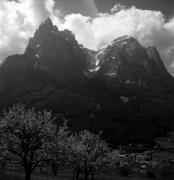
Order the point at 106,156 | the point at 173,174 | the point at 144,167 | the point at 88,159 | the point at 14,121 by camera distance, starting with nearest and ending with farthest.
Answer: the point at 14,121 → the point at 88,159 → the point at 106,156 → the point at 173,174 → the point at 144,167

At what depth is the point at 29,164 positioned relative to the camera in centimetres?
4497

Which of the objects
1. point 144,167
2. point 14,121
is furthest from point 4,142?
point 144,167

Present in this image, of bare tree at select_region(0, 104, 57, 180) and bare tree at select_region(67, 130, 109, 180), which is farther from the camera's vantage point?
bare tree at select_region(67, 130, 109, 180)

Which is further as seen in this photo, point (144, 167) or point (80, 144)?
point (144, 167)

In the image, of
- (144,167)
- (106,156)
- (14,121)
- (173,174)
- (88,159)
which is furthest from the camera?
(144,167)

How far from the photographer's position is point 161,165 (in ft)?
559

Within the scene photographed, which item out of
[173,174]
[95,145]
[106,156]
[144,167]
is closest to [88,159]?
[95,145]

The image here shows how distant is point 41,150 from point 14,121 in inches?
233

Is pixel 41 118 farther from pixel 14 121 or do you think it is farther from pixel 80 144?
pixel 80 144

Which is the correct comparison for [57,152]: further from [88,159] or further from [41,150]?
[88,159]

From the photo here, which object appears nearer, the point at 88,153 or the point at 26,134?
the point at 26,134

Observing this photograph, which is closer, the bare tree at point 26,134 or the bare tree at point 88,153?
the bare tree at point 26,134

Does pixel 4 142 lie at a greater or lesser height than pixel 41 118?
lesser

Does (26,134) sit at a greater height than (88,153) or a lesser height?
greater
